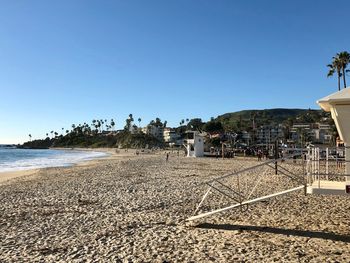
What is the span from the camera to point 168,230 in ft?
33.4

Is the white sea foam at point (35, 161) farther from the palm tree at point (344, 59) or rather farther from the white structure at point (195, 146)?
the palm tree at point (344, 59)

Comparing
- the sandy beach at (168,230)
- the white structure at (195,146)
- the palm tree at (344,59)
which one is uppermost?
the palm tree at (344,59)

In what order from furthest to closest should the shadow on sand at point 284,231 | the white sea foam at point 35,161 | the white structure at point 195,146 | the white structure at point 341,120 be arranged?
the white structure at point 195,146, the white sea foam at point 35,161, the shadow on sand at point 284,231, the white structure at point 341,120

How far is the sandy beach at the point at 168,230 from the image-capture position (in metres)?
8.02

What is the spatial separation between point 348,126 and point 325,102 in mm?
887

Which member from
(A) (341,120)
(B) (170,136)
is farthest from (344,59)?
(B) (170,136)

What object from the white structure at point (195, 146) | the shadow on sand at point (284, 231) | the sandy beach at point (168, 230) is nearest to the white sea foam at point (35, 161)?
the white structure at point (195, 146)

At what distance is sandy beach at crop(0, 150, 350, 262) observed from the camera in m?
8.02

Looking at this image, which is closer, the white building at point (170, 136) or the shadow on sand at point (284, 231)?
the shadow on sand at point (284, 231)

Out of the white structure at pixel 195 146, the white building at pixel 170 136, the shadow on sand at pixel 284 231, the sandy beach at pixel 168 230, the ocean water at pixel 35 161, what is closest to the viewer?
the sandy beach at pixel 168 230

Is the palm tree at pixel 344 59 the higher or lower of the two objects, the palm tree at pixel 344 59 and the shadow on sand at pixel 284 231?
the higher

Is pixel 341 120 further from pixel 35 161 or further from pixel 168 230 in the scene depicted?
pixel 35 161

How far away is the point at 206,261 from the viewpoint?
7547 millimetres

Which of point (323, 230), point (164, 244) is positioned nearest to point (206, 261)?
point (164, 244)
